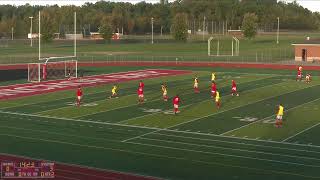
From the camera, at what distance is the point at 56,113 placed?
31.0m

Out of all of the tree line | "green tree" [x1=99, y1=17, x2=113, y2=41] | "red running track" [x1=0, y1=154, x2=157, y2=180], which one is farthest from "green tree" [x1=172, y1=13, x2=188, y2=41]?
"red running track" [x1=0, y1=154, x2=157, y2=180]

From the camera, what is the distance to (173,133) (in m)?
25.6

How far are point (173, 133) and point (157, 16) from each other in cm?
15167

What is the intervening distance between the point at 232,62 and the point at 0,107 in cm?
4028

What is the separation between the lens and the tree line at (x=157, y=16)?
517 ft

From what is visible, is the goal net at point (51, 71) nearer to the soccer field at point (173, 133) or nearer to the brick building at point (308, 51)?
the soccer field at point (173, 133)

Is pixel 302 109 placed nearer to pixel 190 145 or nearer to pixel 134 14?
pixel 190 145

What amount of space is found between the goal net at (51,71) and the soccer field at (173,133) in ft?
29.9

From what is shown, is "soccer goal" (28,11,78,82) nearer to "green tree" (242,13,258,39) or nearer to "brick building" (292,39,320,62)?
"brick building" (292,39,320,62)

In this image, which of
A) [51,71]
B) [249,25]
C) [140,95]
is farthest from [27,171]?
[249,25]

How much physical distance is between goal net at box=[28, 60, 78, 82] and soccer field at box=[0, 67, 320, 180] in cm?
911

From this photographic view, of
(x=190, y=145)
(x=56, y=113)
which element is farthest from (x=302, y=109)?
(x=56, y=113)

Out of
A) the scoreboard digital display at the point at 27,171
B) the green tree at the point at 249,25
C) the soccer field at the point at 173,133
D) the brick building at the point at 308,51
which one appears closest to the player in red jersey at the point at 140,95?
the soccer field at the point at 173,133

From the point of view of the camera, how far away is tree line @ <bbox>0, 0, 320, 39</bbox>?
158m
